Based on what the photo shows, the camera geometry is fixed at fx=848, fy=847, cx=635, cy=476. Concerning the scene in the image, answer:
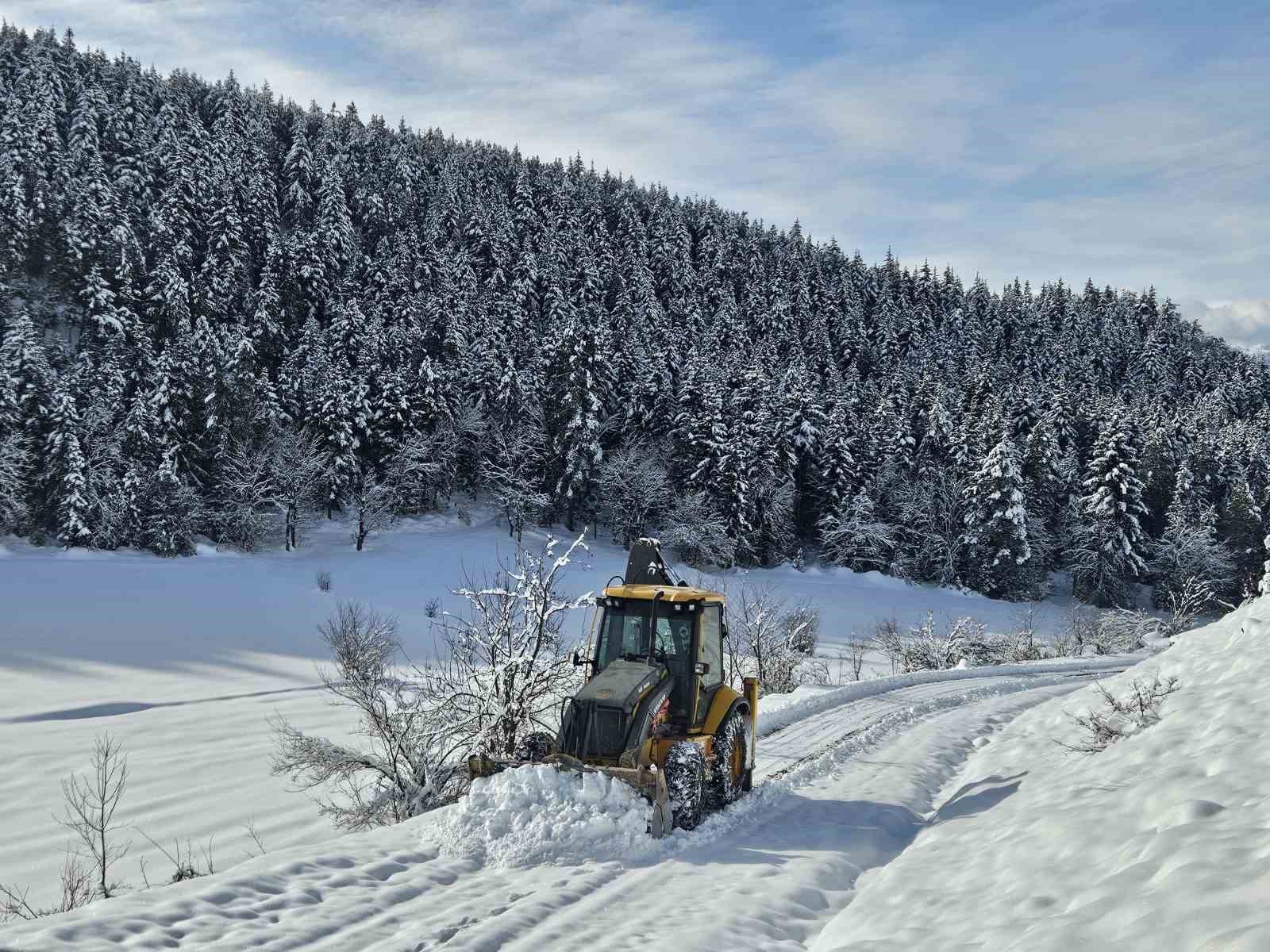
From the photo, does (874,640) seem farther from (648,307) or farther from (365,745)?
(648,307)

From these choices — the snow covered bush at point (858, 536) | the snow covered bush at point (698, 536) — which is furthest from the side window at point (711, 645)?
the snow covered bush at point (858, 536)

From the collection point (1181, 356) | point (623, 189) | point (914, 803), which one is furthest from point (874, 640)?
point (623, 189)

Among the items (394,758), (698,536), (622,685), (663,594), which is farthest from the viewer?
(698,536)

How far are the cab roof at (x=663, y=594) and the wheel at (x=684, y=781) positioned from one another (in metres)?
1.82

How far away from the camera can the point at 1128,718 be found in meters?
11.1

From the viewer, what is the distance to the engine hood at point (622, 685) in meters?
9.53

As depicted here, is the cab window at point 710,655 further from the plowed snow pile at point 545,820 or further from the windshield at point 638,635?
the plowed snow pile at point 545,820

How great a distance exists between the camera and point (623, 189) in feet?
440

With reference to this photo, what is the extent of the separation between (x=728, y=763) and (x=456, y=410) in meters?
53.2

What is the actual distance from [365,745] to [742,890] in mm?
15451

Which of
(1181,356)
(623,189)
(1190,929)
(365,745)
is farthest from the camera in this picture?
(623,189)

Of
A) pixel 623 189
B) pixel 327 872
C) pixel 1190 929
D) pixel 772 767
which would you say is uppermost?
pixel 623 189

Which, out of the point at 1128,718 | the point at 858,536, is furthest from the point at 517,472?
the point at 1128,718

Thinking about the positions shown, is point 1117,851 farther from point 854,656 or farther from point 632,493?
point 632,493
